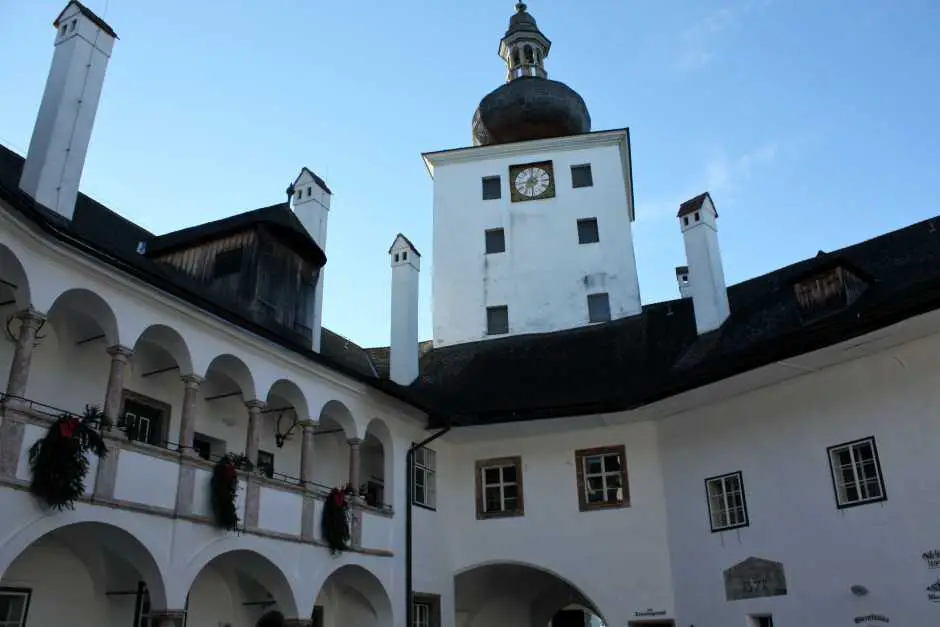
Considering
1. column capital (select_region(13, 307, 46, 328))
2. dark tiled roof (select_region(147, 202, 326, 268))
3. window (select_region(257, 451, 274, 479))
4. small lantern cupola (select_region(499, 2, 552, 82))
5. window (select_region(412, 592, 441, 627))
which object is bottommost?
window (select_region(412, 592, 441, 627))

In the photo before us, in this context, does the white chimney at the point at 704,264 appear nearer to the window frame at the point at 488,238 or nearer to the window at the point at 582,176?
the window at the point at 582,176

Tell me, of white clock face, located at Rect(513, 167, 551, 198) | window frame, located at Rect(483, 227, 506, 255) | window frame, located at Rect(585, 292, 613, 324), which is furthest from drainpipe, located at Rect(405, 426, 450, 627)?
white clock face, located at Rect(513, 167, 551, 198)

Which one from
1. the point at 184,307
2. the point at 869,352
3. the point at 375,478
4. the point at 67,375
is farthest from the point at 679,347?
the point at 67,375

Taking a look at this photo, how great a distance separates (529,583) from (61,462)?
42.3 ft

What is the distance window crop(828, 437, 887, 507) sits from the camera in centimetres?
1355

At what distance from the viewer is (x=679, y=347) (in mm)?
18578

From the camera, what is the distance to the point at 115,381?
1126cm

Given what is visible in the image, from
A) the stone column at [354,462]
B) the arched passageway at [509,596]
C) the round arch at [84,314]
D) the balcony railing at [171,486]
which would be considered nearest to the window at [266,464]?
the balcony railing at [171,486]

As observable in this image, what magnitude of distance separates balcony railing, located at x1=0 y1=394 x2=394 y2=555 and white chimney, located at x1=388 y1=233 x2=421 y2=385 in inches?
194

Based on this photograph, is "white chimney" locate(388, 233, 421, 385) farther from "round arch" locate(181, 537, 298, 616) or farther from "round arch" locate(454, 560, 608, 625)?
"round arch" locate(181, 537, 298, 616)

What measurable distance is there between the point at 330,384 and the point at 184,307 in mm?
3726

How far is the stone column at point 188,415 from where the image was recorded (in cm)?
1205

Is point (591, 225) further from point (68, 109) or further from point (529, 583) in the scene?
point (68, 109)

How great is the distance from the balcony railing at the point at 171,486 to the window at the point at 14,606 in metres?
2.01
